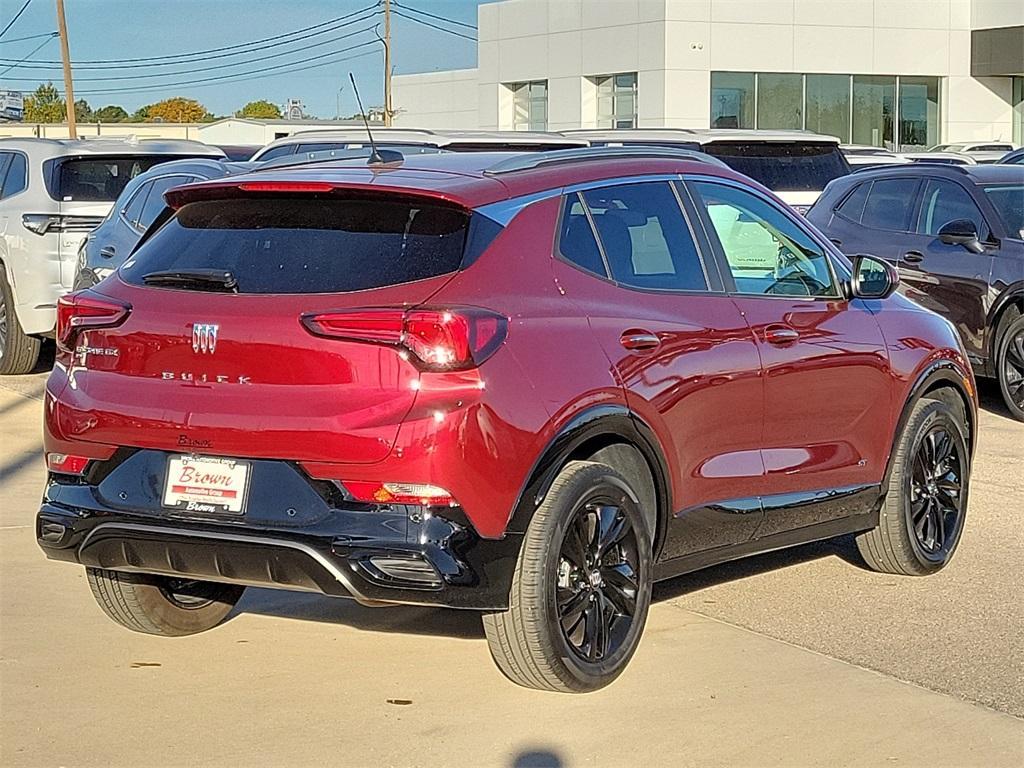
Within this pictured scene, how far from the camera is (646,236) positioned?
19.0ft

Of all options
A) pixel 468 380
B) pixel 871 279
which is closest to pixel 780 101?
pixel 871 279

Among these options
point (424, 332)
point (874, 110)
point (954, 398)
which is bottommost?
point (954, 398)

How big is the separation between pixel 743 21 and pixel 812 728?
40938 millimetres

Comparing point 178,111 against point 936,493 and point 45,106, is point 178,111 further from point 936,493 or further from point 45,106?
point 936,493

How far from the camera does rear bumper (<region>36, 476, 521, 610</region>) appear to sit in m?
4.73

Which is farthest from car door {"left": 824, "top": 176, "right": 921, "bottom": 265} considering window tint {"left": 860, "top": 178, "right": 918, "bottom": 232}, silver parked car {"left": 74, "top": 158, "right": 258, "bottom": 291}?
silver parked car {"left": 74, "top": 158, "right": 258, "bottom": 291}

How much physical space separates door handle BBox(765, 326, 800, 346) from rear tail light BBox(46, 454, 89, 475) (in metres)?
2.55

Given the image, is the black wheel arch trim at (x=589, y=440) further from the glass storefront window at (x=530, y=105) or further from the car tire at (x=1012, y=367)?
the glass storefront window at (x=530, y=105)

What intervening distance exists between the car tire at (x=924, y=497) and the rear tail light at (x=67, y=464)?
3455mm

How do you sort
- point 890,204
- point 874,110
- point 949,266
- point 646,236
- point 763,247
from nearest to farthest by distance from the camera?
1. point 646,236
2. point 763,247
3. point 949,266
4. point 890,204
5. point 874,110

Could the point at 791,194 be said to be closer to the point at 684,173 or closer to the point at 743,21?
the point at 684,173

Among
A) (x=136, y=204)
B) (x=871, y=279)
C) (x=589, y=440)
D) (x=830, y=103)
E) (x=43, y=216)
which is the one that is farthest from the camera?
(x=830, y=103)

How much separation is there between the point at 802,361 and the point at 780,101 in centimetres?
3925

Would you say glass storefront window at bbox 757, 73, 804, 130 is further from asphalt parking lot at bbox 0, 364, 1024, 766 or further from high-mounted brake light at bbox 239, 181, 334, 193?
high-mounted brake light at bbox 239, 181, 334, 193
